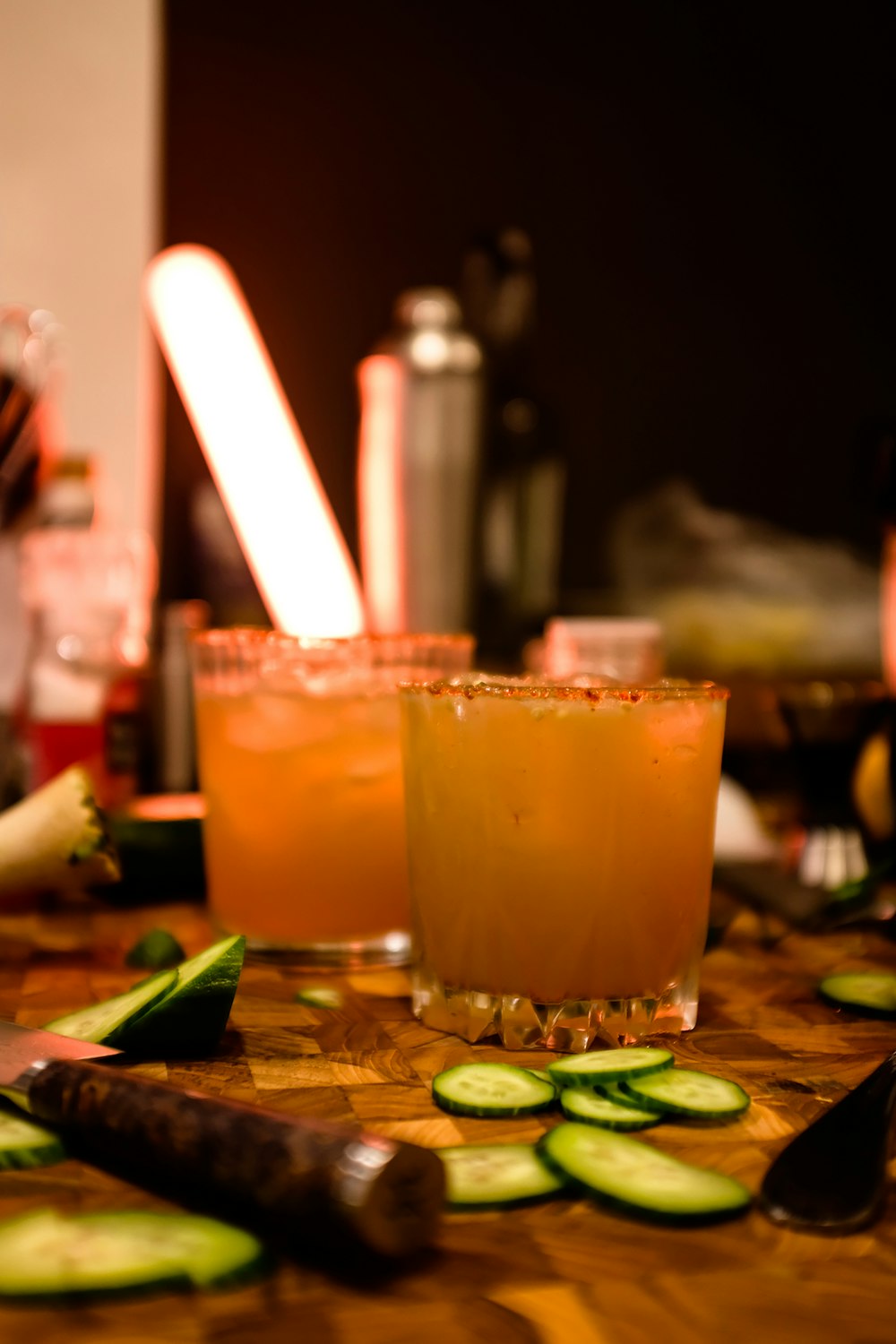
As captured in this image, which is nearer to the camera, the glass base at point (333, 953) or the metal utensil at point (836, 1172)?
the metal utensil at point (836, 1172)

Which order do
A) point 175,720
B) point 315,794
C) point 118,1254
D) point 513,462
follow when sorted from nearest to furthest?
point 118,1254
point 315,794
point 175,720
point 513,462

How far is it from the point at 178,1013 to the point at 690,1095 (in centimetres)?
29

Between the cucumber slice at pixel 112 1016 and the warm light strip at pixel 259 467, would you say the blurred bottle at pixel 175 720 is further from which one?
the cucumber slice at pixel 112 1016

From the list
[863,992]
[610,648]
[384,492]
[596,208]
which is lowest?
[863,992]

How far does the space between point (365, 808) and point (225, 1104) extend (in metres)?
0.48

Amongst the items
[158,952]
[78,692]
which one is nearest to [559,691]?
[158,952]

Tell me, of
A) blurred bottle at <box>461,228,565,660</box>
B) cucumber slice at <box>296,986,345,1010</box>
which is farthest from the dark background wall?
cucumber slice at <box>296,986,345,1010</box>

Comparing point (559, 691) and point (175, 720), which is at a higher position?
point (559, 691)

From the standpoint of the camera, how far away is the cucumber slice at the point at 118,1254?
0.45 m

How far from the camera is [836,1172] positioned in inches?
21.7

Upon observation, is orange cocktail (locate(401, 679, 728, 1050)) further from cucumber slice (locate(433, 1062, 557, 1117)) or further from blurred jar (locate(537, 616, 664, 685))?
blurred jar (locate(537, 616, 664, 685))

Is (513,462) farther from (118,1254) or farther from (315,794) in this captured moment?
(118,1254)

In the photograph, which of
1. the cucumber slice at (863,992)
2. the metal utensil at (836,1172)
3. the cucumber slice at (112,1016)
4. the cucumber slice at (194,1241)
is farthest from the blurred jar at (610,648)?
the cucumber slice at (194,1241)

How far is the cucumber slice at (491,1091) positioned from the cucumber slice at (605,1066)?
0.04ft
